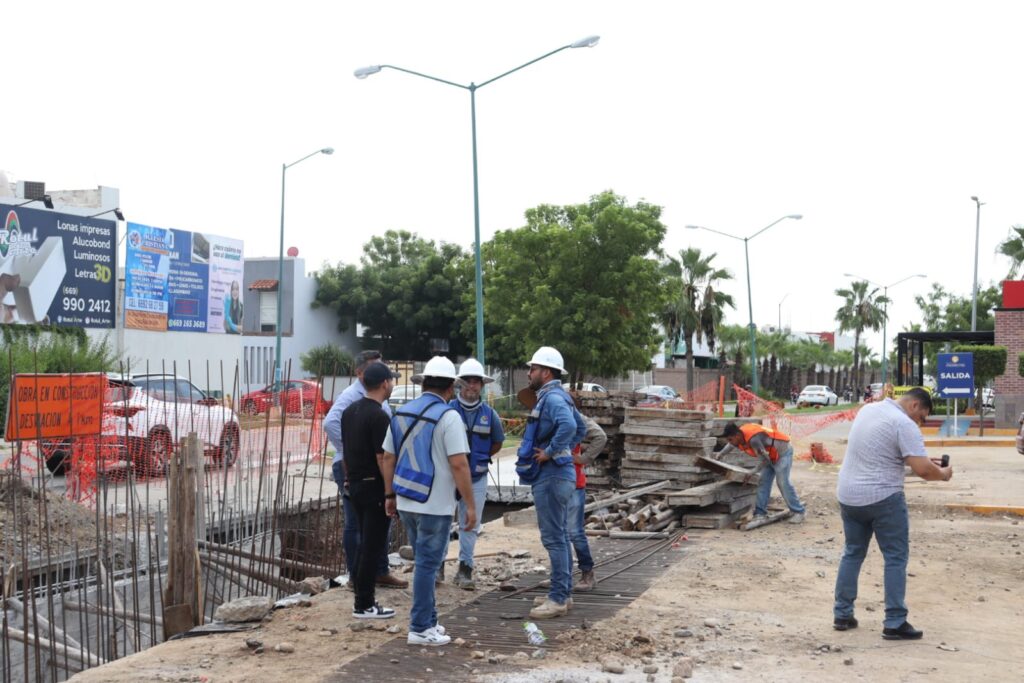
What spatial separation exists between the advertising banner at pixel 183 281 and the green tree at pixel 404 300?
338 inches

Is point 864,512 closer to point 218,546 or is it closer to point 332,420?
point 332,420

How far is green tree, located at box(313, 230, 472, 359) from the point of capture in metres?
52.7

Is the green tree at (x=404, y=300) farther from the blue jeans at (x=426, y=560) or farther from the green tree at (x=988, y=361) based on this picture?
the blue jeans at (x=426, y=560)

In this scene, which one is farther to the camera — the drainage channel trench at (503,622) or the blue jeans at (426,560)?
the blue jeans at (426,560)

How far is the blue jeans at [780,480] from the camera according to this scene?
1311 centimetres

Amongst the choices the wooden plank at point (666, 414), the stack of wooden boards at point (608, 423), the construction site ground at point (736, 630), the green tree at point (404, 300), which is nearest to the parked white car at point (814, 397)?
the green tree at point (404, 300)

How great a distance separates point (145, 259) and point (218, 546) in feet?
104

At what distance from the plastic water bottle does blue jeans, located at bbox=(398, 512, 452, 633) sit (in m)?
0.67

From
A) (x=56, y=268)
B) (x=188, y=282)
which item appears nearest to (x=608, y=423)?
(x=56, y=268)

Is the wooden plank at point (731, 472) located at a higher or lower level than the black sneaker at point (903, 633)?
higher

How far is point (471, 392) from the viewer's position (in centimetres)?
886

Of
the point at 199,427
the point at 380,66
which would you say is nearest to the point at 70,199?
the point at 380,66

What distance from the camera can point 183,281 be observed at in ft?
138

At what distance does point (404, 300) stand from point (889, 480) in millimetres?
46239
